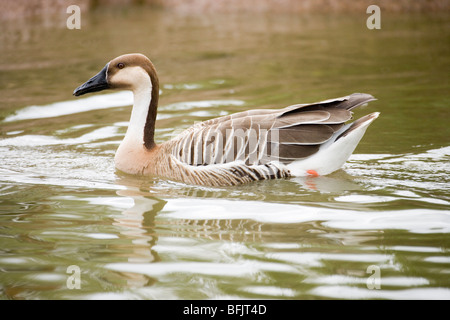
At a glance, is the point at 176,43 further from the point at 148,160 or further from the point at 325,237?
the point at 325,237

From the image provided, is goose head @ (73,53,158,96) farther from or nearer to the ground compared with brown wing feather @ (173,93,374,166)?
farther from the ground

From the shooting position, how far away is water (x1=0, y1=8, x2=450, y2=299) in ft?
14.6

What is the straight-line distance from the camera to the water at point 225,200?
4465 millimetres

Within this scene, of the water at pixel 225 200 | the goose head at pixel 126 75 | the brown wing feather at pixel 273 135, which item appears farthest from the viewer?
the goose head at pixel 126 75

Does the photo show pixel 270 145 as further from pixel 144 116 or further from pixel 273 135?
pixel 144 116

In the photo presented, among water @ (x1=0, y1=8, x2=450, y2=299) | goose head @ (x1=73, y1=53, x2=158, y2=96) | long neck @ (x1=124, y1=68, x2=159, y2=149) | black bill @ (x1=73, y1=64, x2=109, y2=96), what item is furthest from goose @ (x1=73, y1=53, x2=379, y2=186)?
black bill @ (x1=73, y1=64, x2=109, y2=96)

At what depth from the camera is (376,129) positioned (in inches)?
340

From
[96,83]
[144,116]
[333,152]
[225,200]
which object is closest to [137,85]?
[144,116]

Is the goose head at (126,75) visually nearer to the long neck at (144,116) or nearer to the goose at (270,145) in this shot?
the long neck at (144,116)

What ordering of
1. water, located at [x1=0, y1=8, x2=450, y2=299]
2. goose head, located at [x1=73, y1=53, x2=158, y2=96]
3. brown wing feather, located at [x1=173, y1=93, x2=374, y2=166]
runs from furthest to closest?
goose head, located at [x1=73, y1=53, x2=158, y2=96], brown wing feather, located at [x1=173, y1=93, x2=374, y2=166], water, located at [x1=0, y1=8, x2=450, y2=299]

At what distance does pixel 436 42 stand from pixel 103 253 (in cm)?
1157

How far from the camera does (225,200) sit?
6.11 metres

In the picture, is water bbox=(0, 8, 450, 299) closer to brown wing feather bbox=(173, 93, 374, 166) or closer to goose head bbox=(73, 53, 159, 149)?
brown wing feather bbox=(173, 93, 374, 166)

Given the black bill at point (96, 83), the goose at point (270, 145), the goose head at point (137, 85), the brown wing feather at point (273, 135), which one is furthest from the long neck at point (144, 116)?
the brown wing feather at point (273, 135)
